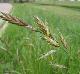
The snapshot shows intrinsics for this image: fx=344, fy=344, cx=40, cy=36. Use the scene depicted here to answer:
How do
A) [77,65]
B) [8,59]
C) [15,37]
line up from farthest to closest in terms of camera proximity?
[15,37]
[8,59]
[77,65]

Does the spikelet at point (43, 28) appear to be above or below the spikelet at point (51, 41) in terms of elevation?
above

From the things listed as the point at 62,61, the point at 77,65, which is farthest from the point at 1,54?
the point at 77,65

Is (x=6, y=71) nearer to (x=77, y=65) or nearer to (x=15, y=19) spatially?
(x=77, y=65)

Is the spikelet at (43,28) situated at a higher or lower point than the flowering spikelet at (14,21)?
lower

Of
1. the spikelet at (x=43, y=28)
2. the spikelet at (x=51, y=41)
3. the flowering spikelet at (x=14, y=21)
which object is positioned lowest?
the spikelet at (x=51, y=41)

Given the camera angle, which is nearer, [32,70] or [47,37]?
[47,37]

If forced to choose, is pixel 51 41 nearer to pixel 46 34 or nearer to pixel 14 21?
pixel 46 34

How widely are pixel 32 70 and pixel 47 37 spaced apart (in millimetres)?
802

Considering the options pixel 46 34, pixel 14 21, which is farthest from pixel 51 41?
pixel 14 21

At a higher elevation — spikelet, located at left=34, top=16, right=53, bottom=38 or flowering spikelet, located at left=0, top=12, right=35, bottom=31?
flowering spikelet, located at left=0, top=12, right=35, bottom=31

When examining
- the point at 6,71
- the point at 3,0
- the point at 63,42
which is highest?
the point at 3,0

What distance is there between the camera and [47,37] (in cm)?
122

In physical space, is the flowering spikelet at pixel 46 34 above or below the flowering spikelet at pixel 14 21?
below

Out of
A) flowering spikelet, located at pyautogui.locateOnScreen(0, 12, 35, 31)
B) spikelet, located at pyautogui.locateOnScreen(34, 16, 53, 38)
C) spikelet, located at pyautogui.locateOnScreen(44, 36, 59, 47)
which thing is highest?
flowering spikelet, located at pyautogui.locateOnScreen(0, 12, 35, 31)
